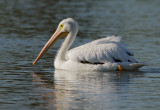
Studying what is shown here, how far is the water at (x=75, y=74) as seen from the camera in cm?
748

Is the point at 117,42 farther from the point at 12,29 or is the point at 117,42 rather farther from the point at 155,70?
the point at 12,29

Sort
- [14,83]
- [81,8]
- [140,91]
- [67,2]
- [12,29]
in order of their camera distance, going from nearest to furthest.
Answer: [140,91], [14,83], [12,29], [81,8], [67,2]

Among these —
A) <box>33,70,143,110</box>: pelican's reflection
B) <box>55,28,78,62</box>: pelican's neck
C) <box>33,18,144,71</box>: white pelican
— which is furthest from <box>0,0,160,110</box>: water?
<box>55,28,78,62</box>: pelican's neck

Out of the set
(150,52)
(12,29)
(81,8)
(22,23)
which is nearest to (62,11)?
(81,8)

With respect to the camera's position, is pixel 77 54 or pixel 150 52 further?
pixel 150 52

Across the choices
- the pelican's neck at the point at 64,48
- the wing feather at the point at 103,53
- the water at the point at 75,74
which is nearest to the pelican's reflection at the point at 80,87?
the water at the point at 75,74

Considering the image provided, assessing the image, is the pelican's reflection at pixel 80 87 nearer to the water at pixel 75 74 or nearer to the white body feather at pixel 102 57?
the water at pixel 75 74

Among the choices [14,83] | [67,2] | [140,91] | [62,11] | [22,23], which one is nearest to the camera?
[140,91]

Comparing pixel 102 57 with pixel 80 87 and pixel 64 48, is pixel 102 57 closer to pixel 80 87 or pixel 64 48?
pixel 64 48

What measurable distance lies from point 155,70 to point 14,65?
3.19 metres

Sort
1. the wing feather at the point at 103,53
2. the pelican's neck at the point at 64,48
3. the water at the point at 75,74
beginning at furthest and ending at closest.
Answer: the pelican's neck at the point at 64,48 < the wing feather at the point at 103,53 < the water at the point at 75,74

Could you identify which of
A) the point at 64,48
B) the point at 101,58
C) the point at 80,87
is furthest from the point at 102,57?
the point at 80,87

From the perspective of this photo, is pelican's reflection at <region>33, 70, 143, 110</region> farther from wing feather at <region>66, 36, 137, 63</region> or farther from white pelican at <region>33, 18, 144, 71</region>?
wing feather at <region>66, 36, 137, 63</region>

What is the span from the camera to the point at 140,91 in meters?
8.34
